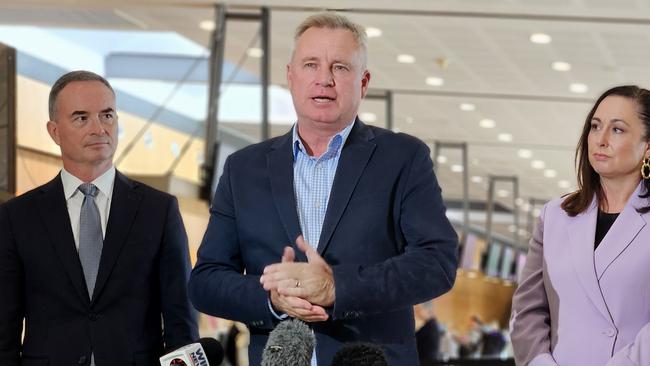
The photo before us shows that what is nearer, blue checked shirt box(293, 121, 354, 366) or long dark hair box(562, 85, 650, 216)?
blue checked shirt box(293, 121, 354, 366)

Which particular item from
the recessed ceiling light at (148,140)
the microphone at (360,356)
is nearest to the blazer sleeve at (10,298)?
the microphone at (360,356)

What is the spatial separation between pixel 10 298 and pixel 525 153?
2031 cm

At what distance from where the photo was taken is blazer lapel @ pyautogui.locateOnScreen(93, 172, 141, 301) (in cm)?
328

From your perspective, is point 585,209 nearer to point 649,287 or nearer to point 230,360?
point 649,287

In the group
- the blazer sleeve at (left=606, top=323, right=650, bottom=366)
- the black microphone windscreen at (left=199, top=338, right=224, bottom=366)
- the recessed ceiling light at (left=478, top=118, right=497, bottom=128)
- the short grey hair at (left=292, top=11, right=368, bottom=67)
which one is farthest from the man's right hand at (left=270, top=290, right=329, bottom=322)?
the recessed ceiling light at (left=478, top=118, right=497, bottom=128)

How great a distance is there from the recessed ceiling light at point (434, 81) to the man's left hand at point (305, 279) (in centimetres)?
1340

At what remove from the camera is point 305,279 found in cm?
245

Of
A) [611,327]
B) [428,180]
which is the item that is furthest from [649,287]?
[428,180]

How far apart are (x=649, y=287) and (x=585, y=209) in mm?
314

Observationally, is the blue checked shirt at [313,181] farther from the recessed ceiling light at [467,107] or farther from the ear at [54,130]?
the recessed ceiling light at [467,107]

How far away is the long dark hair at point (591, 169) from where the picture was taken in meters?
3.36

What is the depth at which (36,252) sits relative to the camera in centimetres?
329

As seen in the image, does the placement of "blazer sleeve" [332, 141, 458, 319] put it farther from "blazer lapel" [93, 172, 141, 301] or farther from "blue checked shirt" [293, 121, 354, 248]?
"blazer lapel" [93, 172, 141, 301]

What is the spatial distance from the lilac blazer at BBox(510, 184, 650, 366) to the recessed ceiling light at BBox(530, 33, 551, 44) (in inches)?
372
